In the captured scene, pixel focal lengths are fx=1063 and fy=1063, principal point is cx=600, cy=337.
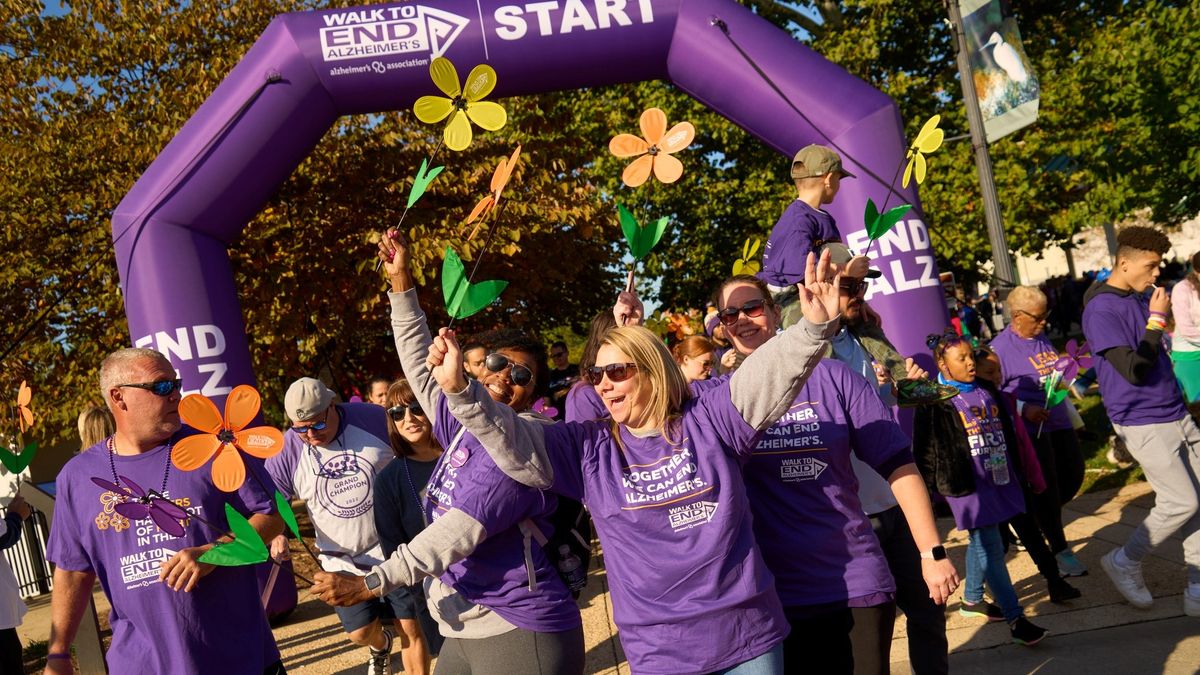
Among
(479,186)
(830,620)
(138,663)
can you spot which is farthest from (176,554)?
(479,186)

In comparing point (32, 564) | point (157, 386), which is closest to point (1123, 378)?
point (157, 386)

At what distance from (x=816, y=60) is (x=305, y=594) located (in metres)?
6.29

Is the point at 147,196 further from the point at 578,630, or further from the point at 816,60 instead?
the point at 578,630

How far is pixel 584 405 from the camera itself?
396 centimetres

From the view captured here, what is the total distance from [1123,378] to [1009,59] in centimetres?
439

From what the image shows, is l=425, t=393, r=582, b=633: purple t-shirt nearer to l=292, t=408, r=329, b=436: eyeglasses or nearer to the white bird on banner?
l=292, t=408, r=329, b=436: eyeglasses

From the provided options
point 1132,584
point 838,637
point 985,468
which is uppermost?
point 985,468

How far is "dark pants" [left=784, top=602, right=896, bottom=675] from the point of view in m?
3.04

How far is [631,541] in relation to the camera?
8.91 ft

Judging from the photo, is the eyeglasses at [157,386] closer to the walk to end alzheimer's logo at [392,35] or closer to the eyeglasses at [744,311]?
the eyeglasses at [744,311]

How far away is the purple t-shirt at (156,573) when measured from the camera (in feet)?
10.5

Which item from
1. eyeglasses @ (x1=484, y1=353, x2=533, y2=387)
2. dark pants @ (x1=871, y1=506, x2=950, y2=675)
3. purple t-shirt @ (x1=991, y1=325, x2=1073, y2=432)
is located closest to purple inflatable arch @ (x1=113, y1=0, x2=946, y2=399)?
purple t-shirt @ (x1=991, y1=325, x2=1073, y2=432)

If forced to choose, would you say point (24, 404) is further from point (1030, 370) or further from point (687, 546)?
point (1030, 370)

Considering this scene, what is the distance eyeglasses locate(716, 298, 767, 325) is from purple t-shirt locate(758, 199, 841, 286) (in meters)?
0.36
